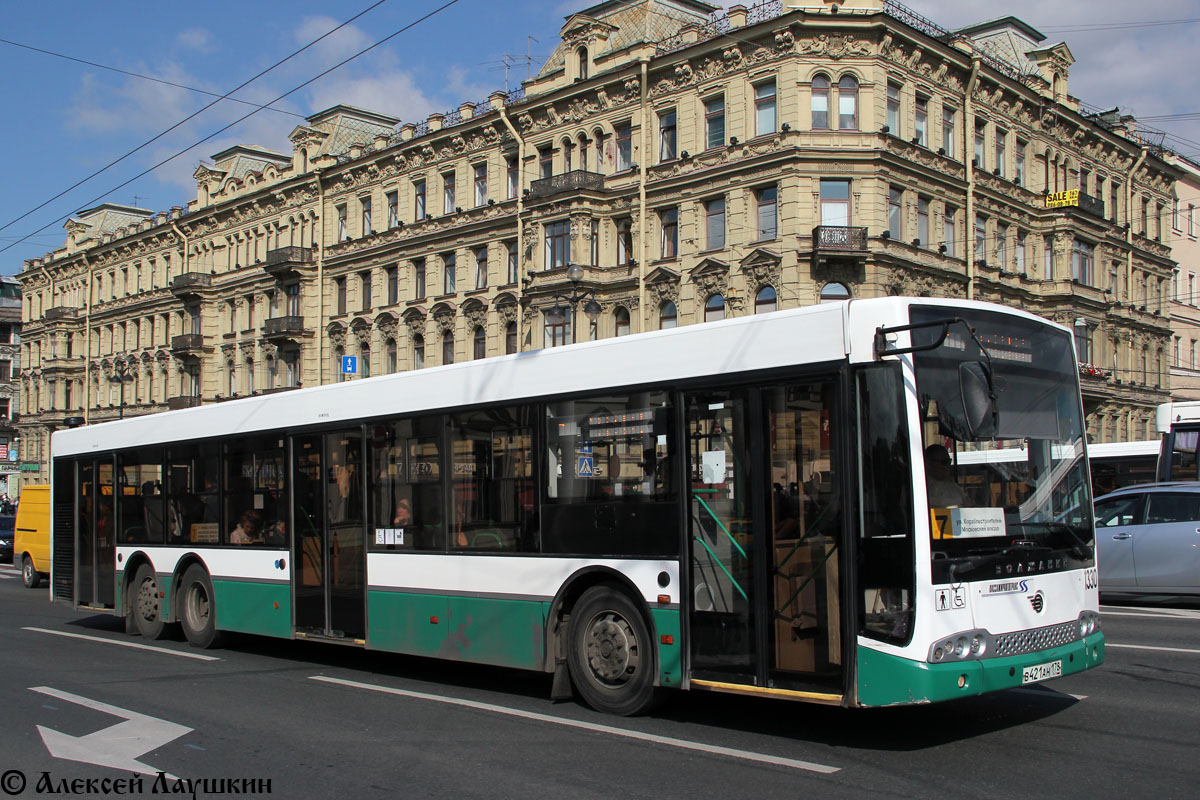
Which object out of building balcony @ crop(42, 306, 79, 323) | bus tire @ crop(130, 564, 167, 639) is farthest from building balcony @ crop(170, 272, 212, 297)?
bus tire @ crop(130, 564, 167, 639)

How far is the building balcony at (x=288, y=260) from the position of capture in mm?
50062

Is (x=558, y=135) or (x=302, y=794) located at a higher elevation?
(x=558, y=135)

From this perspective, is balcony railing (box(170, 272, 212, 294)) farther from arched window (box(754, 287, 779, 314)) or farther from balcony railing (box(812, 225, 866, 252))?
balcony railing (box(812, 225, 866, 252))

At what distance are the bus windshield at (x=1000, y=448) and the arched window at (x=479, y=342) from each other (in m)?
34.4

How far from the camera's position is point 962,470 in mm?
6875

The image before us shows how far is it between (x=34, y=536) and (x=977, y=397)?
22886 mm

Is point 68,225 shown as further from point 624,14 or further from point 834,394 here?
point 834,394

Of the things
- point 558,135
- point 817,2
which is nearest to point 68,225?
point 558,135

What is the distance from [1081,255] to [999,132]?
754 cm

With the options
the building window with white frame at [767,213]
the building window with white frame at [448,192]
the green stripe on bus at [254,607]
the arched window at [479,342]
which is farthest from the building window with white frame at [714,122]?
the green stripe on bus at [254,607]

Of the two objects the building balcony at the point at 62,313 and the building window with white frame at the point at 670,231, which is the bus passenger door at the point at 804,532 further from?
the building balcony at the point at 62,313

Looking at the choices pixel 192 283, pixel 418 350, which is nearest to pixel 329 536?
pixel 418 350

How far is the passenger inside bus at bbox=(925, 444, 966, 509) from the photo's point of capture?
265 inches

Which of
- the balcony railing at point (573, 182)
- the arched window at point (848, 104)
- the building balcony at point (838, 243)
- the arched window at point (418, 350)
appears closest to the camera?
the building balcony at point (838, 243)
